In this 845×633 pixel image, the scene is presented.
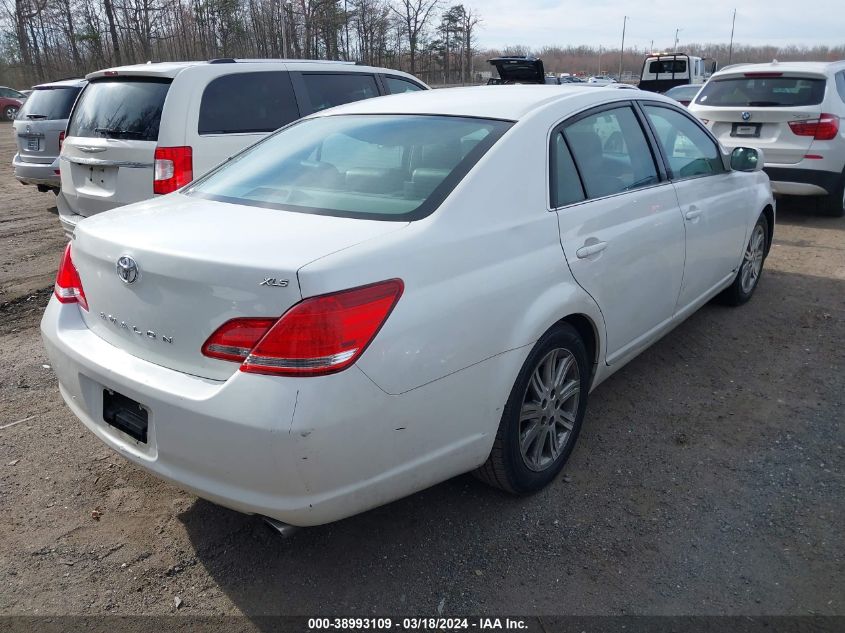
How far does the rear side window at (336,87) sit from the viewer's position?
6.41m

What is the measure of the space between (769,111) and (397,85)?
4.25 metres

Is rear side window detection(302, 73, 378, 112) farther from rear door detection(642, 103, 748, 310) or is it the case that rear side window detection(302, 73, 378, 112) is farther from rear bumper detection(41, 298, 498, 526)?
rear bumper detection(41, 298, 498, 526)

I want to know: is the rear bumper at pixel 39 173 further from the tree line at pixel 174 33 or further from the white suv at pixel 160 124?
the tree line at pixel 174 33

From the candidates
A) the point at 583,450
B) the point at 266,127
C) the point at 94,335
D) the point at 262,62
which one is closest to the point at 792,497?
the point at 583,450

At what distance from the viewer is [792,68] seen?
7887 mm

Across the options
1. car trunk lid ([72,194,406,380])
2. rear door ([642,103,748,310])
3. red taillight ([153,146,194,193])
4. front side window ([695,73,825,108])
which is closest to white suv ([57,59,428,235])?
red taillight ([153,146,194,193])

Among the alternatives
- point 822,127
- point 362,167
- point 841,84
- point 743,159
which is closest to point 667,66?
point 841,84

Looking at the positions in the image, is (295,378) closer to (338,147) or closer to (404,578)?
(404,578)

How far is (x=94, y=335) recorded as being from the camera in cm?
260

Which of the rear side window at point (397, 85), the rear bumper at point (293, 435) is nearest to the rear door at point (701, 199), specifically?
the rear bumper at point (293, 435)

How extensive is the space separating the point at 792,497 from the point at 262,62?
17.3 feet

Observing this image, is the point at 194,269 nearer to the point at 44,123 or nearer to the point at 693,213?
the point at 693,213

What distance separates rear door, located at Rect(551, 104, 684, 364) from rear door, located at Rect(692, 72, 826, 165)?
483 centimetres

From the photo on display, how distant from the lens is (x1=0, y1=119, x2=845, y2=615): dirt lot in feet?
7.86
